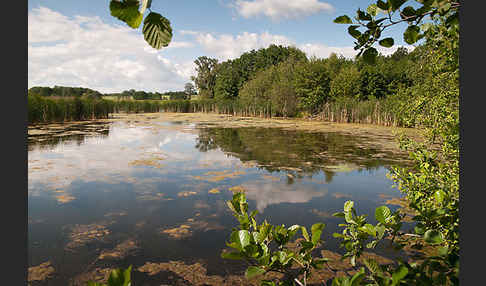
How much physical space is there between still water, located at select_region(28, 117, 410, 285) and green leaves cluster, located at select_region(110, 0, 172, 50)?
9.19 ft

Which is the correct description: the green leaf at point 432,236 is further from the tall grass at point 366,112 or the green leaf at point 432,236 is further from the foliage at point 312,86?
the foliage at point 312,86

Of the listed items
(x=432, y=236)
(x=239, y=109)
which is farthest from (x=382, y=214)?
(x=239, y=109)

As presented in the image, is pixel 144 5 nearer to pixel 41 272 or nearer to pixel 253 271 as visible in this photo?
pixel 253 271

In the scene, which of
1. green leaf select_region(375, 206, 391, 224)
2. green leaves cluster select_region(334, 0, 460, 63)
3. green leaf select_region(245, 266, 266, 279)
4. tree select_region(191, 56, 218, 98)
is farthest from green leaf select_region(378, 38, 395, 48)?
tree select_region(191, 56, 218, 98)

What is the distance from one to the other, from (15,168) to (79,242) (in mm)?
3647

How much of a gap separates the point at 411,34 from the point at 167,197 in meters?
5.01

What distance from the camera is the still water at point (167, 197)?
10.7 feet

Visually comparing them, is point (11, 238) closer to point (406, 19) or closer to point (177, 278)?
point (406, 19)

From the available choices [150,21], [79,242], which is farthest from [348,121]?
[150,21]

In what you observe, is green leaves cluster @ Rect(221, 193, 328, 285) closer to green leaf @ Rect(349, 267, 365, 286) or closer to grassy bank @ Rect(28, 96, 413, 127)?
green leaf @ Rect(349, 267, 365, 286)

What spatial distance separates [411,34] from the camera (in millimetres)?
1046

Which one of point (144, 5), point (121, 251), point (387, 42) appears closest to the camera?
point (144, 5)

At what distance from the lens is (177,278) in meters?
2.81

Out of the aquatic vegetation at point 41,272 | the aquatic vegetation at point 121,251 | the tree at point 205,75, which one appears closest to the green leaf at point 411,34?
the aquatic vegetation at point 121,251
